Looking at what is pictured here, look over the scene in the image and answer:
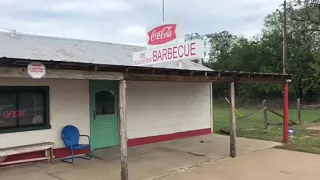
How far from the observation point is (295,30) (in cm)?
3819

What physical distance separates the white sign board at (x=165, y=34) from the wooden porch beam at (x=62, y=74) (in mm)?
2810

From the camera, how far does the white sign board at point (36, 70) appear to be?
17.7 ft

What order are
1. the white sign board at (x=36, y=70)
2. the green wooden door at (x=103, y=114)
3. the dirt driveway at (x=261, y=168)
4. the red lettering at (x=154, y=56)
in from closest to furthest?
the white sign board at (x=36, y=70) → the dirt driveway at (x=261, y=168) → the red lettering at (x=154, y=56) → the green wooden door at (x=103, y=114)

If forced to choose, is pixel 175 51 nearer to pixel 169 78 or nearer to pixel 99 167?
pixel 169 78

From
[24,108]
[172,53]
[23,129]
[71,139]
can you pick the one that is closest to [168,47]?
[172,53]

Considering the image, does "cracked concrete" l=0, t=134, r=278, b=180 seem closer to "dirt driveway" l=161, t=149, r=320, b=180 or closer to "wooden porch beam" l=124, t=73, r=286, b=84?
"dirt driveway" l=161, t=149, r=320, b=180

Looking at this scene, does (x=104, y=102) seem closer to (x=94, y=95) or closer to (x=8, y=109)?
(x=94, y=95)

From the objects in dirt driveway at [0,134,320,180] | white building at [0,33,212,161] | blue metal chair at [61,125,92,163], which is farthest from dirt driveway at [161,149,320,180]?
blue metal chair at [61,125,92,163]

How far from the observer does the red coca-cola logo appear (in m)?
9.20

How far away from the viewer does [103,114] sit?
10.0 m

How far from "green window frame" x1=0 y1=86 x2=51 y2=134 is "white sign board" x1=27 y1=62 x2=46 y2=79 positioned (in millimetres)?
2877

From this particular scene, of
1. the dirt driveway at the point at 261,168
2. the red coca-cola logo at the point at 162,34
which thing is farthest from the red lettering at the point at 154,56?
the dirt driveway at the point at 261,168

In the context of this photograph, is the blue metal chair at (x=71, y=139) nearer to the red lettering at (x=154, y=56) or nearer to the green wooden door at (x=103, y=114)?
the green wooden door at (x=103, y=114)

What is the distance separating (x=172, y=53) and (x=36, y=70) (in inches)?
164
